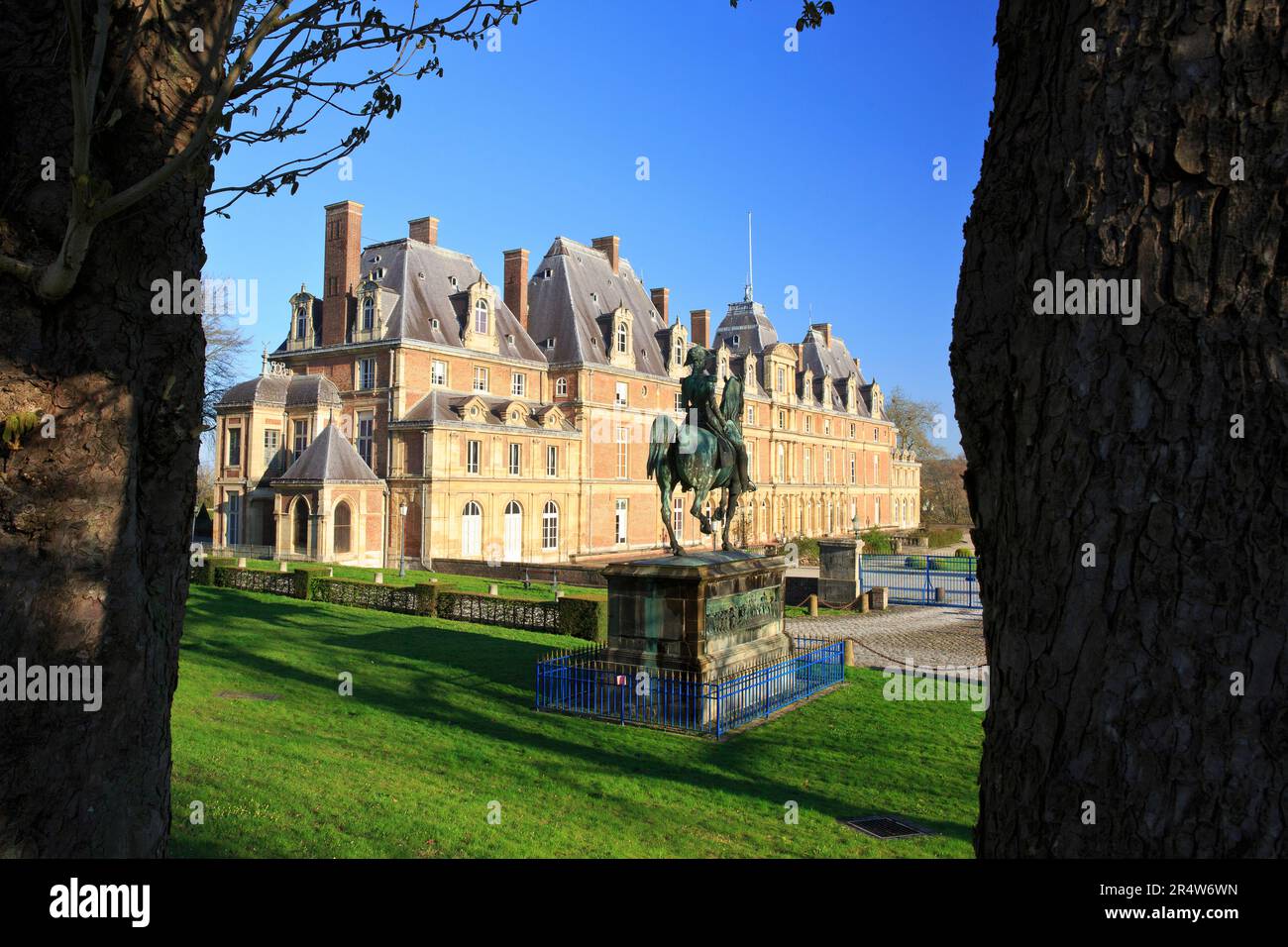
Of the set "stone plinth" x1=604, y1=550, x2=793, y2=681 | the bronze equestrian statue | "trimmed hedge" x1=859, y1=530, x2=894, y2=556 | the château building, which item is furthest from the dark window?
"trimmed hedge" x1=859, y1=530, x2=894, y2=556

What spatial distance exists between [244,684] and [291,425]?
28241mm

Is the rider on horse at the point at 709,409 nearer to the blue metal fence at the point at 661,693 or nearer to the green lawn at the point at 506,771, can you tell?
the blue metal fence at the point at 661,693

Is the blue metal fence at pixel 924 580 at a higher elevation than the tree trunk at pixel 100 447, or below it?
below

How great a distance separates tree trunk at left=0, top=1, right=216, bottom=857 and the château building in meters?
33.0

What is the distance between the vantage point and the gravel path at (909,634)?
749 inches

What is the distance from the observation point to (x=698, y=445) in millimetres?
14570

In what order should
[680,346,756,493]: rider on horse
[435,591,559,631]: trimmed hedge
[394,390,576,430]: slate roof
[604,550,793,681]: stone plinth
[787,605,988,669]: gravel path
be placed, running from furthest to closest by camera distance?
[394,390,576,430]: slate roof, [435,591,559,631]: trimmed hedge, [787,605,988,669]: gravel path, [680,346,756,493]: rider on horse, [604,550,793,681]: stone plinth

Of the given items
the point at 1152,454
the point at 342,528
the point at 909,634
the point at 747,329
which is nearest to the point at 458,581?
the point at 342,528

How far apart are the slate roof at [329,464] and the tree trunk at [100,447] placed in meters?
33.0

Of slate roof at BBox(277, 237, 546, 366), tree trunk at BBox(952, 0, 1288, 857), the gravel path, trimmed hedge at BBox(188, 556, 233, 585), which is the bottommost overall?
the gravel path

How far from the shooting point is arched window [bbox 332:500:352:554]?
35.8m

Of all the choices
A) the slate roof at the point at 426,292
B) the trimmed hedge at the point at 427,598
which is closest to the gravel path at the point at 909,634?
the trimmed hedge at the point at 427,598

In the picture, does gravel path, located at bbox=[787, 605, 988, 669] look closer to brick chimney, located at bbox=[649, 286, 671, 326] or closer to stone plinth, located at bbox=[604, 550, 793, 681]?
stone plinth, located at bbox=[604, 550, 793, 681]
